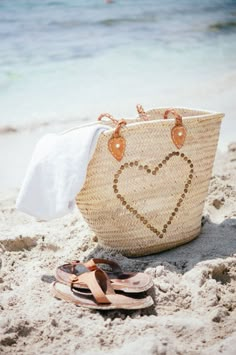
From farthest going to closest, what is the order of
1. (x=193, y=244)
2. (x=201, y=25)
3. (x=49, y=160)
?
(x=201, y=25) < (x=193, y=244) < (x=49, y=160)

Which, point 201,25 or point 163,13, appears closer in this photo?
point 201,25

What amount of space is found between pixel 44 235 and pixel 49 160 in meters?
0.52

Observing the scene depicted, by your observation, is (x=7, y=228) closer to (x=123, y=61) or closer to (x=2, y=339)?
(x=2, y=339)

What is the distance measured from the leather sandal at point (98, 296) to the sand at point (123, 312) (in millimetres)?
28

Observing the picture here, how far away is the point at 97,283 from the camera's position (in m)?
1.67

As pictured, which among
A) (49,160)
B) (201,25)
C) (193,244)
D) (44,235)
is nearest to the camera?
(49,160)

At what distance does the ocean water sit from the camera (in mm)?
5016

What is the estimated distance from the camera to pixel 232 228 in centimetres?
226

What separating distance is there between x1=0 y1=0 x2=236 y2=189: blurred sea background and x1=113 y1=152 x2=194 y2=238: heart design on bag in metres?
1.37

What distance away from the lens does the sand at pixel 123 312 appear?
58.2 inches

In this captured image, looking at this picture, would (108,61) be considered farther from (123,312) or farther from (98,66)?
(123,312)

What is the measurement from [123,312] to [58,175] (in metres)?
0.55

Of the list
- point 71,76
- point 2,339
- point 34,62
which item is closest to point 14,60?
point 34,62

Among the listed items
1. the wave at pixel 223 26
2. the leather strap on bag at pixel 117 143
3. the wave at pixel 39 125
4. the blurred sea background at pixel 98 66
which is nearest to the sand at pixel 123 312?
the leather strap on bag at pixel 117 143
